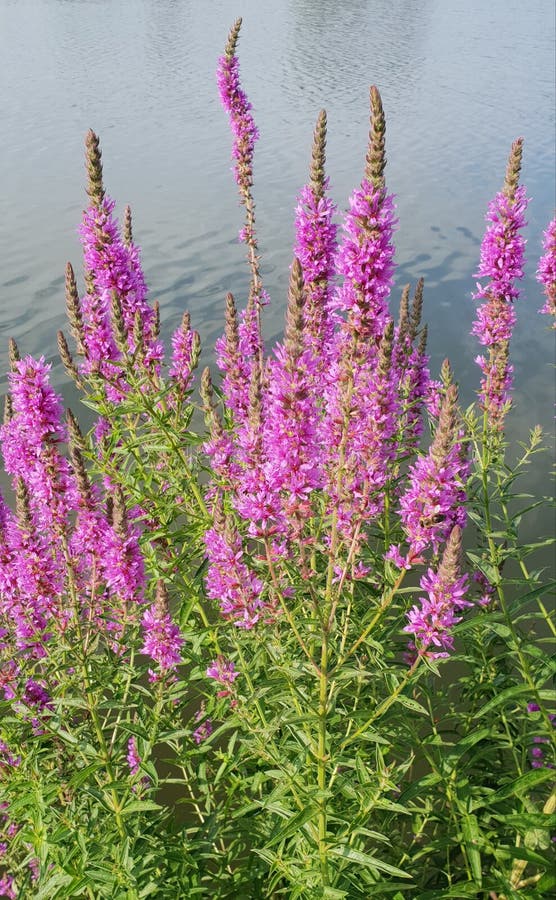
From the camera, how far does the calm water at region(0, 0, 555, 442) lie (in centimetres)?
1568

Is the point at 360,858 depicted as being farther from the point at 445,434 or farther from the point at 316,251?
the point at 316,251

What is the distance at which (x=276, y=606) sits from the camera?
13.4ft

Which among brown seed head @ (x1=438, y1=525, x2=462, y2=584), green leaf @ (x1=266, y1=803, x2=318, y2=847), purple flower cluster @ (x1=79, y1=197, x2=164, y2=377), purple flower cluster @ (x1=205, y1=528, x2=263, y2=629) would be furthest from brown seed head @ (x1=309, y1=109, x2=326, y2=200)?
green leaf @ (x1=266, y1=803, x2=318, y2=847)

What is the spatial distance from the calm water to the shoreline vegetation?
8.86m

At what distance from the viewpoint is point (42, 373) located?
404 cm

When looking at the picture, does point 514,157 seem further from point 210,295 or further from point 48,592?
point 210,295

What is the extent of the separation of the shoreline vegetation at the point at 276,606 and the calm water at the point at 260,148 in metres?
8.86

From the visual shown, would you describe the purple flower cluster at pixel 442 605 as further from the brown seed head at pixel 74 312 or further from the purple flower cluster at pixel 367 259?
the brown seed head at pixel 74 312

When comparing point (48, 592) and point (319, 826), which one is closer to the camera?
point (319, 826)

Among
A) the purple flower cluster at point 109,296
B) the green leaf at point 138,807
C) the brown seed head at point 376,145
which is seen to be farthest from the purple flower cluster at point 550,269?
the green leaf at point 138,807

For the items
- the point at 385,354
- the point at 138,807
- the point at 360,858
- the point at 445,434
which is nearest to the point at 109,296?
the point at 385,354

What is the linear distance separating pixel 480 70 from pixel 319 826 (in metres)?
41.7

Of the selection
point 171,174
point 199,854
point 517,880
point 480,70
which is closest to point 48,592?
point 199,854

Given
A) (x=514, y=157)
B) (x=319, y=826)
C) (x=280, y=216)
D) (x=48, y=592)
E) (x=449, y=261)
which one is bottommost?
(x=449, y=261)
